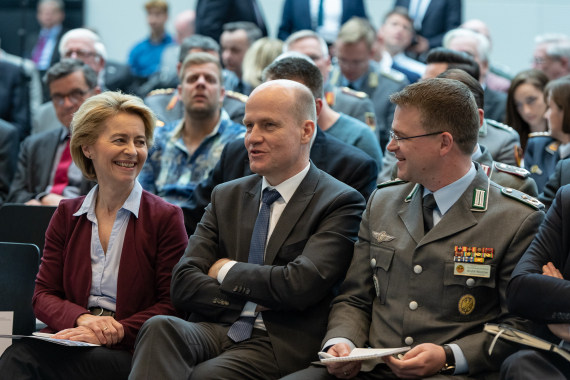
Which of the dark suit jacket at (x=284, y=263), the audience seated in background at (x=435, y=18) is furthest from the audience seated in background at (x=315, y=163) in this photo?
the audience seated in background at (x=435, y=18)

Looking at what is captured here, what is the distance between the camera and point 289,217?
2410 mm

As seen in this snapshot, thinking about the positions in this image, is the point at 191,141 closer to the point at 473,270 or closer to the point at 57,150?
the point at 57,150

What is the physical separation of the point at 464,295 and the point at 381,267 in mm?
294

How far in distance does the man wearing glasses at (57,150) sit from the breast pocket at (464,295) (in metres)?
2.54

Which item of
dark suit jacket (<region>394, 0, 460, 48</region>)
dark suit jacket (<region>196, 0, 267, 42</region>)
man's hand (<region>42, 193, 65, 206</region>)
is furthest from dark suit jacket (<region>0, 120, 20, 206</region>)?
dark suit jacket (<region>394, 0, 460, 48</region>)

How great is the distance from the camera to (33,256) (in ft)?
8.45

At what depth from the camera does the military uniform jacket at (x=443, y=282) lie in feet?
6.84

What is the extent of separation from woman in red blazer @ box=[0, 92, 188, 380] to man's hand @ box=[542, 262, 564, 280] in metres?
1.35

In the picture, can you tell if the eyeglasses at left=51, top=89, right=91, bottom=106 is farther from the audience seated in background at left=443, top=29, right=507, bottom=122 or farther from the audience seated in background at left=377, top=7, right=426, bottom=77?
the audience seated in background at left=377, top=7, right=426, bottom=77

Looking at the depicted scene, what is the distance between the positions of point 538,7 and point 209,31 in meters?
4.16

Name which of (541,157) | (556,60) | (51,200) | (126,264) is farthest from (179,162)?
(556,60)

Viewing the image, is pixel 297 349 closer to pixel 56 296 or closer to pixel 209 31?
pixel 56 296

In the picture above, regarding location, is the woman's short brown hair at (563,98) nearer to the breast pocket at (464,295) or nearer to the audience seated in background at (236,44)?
→ the breast pocket at (464,295)

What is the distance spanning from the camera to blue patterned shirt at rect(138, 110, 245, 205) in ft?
12.1
